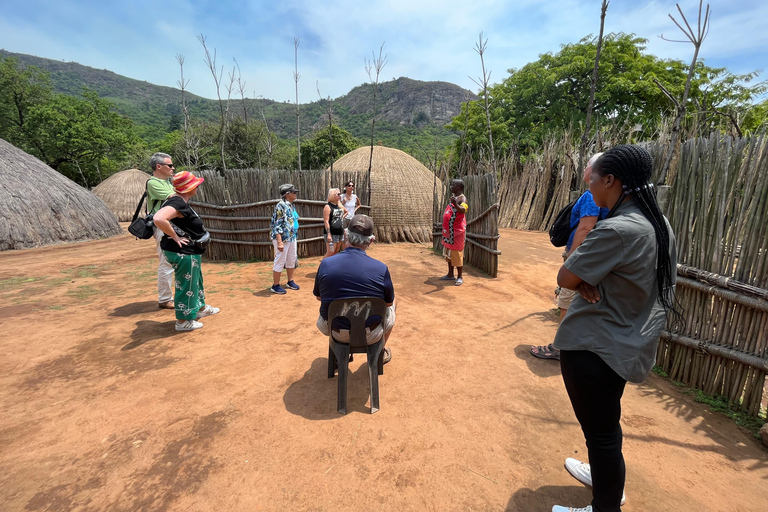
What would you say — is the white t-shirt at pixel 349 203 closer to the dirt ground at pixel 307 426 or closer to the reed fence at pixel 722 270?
the dirt ground at pixel 307 426

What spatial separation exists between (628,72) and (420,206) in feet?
52.7

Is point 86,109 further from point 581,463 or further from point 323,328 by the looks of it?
point 581,463

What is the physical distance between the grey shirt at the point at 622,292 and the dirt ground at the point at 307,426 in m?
1.03

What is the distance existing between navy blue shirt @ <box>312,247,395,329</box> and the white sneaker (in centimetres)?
154

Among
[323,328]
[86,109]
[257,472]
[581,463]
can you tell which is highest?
[86,109]

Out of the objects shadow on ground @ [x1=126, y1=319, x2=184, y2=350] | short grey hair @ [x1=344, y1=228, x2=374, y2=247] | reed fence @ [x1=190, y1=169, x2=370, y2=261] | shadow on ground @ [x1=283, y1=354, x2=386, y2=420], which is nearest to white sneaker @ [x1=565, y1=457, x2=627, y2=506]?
shadow on ground @ [x1=283, y1=354, x2=386, y2=420]

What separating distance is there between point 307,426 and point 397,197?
8.22 meters

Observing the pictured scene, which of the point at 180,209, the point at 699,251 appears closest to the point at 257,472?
the point at 180,209

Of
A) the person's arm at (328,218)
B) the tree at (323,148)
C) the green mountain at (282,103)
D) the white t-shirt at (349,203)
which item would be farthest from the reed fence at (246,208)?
the green mountain at (282,103)

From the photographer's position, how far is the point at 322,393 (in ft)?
9.14

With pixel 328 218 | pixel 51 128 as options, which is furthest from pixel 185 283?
pixel 51 128

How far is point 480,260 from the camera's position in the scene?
6.81 metres

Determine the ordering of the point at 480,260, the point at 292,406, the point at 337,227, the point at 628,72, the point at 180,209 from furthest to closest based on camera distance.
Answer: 1. the point at 628,72
2. the point at 480,260
3. the point at 337,227
4. the point at 180,209
5. the point at 292,406

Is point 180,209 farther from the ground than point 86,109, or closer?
closer
